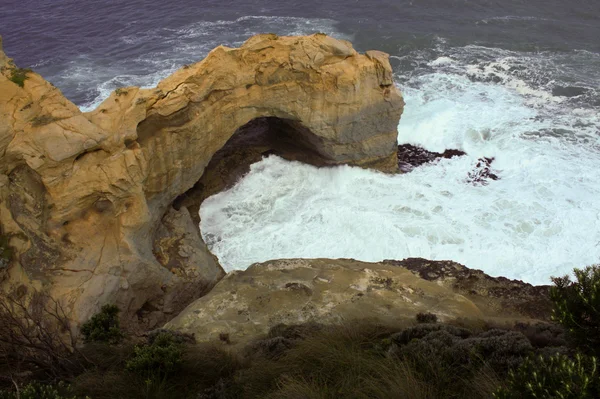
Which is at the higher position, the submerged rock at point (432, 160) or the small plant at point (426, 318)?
the small plant at point (426, 318)

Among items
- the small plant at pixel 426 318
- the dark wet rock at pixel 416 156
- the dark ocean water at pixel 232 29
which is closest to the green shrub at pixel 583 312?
the small plant at pixel 426 318

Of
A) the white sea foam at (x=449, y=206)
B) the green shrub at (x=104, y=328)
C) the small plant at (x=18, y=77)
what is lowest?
the white sea foam at (x=449, y=206)

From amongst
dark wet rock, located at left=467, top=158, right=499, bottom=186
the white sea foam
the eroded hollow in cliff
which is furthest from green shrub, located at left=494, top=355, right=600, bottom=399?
dark wet rock, located at left=467, top=158, right=499, bottom=186

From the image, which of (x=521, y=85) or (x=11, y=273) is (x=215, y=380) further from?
(x=521, y=85)

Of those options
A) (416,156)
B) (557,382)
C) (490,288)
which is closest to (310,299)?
(490,288)

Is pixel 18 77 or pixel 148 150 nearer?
pixel 18 77

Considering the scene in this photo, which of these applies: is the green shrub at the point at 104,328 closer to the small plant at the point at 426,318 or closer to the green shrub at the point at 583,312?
the small plant at the point at 426,318

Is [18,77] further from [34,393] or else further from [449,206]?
[449,206]
